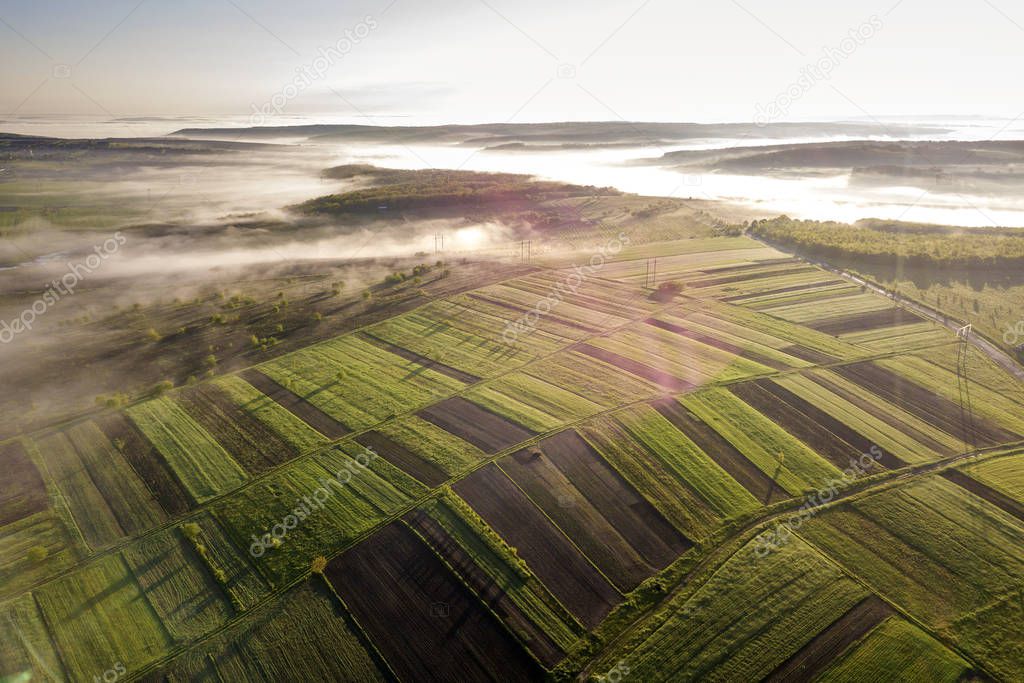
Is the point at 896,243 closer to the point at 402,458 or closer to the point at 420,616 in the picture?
the point at 402,458

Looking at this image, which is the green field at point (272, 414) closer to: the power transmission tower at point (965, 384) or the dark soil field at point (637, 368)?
the dark soil field at point (637, 368)

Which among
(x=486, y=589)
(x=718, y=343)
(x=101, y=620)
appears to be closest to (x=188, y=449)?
(x=101, y=620)

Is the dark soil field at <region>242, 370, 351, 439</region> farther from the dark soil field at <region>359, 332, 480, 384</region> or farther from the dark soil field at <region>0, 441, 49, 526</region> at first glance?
the dark soil field at <region>0, 441, 49, 526</region>

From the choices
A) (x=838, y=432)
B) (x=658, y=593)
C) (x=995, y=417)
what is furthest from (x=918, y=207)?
(x=658, y=593)

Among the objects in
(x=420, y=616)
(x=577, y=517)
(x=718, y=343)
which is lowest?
(x=420, y=616)

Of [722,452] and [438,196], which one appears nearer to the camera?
[722,452]
